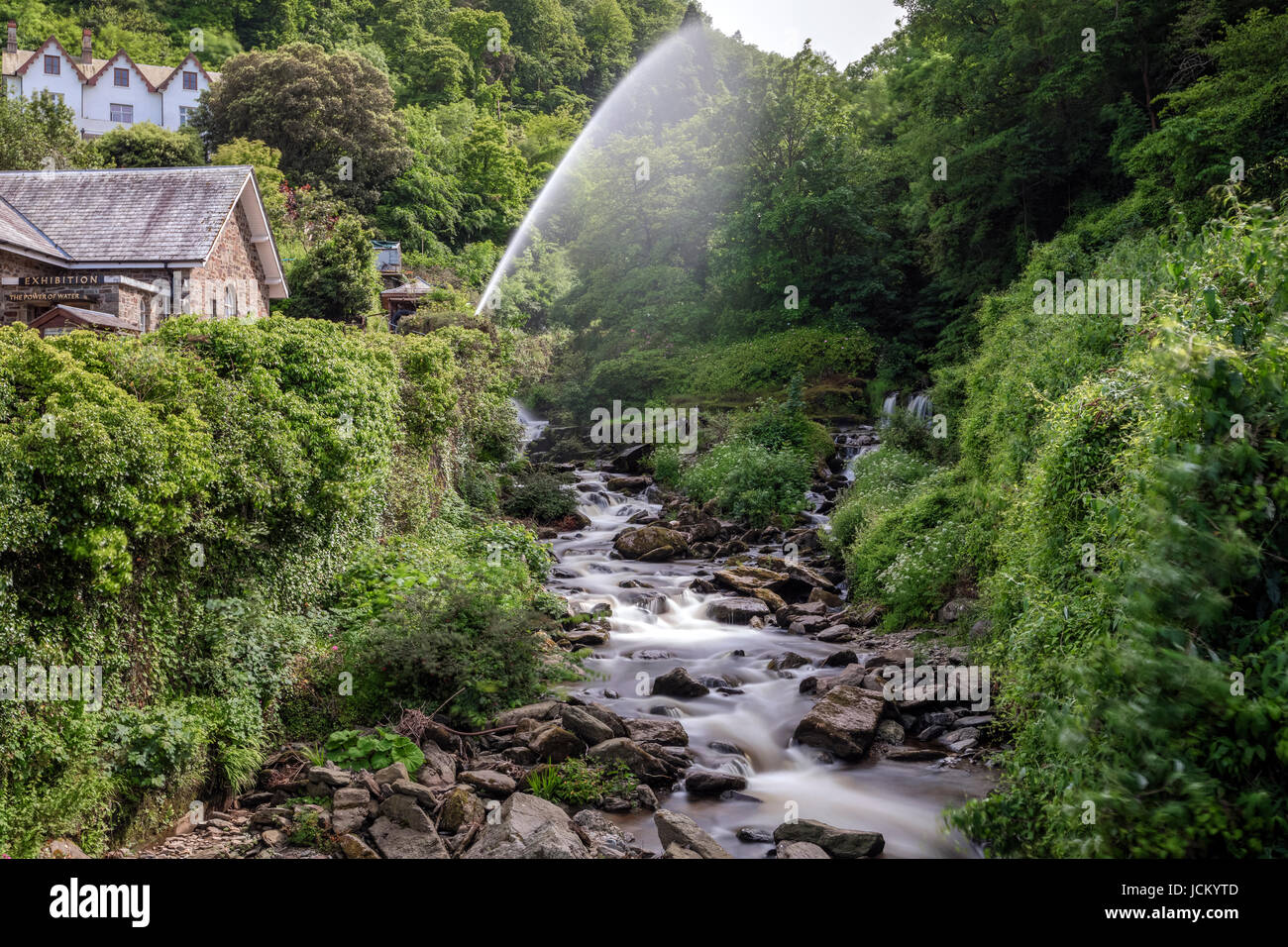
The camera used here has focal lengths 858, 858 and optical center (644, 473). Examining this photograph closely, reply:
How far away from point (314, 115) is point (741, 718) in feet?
129

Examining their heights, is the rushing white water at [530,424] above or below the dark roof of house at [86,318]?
below

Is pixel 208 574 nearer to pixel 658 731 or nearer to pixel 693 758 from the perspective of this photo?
pixel 658 731

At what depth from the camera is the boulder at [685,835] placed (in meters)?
7.48

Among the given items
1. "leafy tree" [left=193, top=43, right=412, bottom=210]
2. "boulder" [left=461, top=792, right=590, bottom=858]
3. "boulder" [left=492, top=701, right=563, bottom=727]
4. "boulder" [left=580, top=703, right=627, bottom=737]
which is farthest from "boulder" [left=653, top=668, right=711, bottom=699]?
"leafy tree" [left=193, top=43, right=412, bottom=210]

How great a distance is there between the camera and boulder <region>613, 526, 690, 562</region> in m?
19.2

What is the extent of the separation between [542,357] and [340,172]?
1667cm

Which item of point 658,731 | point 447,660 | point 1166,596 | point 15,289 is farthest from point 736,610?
point 15,289

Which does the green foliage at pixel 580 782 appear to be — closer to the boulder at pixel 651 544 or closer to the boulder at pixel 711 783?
the boulder at pixel 711 783

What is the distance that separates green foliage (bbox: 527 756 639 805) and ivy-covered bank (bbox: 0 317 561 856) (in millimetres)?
1559

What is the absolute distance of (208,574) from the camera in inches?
354

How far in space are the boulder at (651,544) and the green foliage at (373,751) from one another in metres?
10.3

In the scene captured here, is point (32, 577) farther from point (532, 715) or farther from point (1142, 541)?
point (1142, 541)

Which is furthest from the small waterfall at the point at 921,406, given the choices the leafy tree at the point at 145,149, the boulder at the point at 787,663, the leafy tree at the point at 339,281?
the leafy tree at the point at 145,149

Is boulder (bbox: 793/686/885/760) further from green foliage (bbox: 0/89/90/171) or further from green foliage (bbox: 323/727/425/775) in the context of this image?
green foliage (bbox: 0/89/90/171)
